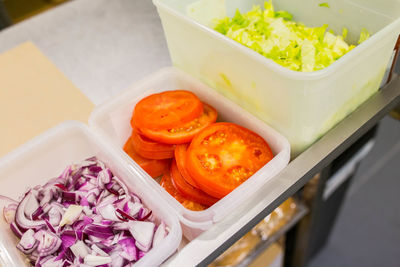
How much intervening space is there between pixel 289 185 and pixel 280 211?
33.5 inches

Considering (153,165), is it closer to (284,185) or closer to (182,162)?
(182,162)

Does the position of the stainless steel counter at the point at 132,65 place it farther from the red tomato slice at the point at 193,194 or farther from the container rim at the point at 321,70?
the container rim at the point at 321,70

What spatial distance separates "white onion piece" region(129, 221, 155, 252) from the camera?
662 millimetres

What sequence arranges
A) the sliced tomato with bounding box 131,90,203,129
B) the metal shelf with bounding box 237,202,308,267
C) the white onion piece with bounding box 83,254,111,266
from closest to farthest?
the white onion piece with bounding box 83,254,111,266 < the sliced tomato with bounding box 131,90,203,129 < the metal shelf with bounding box 237,202,308,267

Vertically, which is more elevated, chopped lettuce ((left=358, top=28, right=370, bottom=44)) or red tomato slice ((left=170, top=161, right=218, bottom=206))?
chopped lettuce ((left=358, top=28, right=370, bottom=44))

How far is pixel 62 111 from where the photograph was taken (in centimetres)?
108

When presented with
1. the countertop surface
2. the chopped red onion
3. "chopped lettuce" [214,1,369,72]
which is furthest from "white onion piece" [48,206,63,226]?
"chopped lettuce" [214,1,369,72]

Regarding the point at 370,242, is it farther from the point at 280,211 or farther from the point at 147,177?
the point at 147,177

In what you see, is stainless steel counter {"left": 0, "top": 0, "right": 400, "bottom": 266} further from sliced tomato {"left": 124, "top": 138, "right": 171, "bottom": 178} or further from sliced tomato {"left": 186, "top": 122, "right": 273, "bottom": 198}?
sliced tomato {"left": 124, "top": 138, "right": 171, "bottom": 178}

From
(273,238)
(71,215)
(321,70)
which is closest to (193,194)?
(71,215)

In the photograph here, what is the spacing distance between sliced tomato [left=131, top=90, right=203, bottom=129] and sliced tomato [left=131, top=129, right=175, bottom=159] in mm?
35

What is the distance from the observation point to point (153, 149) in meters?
0.85

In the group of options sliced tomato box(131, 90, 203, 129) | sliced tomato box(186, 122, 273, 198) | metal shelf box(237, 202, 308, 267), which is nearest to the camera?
sliced tomato box(186, 122, 273, 198)

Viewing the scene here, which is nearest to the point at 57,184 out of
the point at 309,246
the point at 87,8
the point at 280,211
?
the point at 87,8
